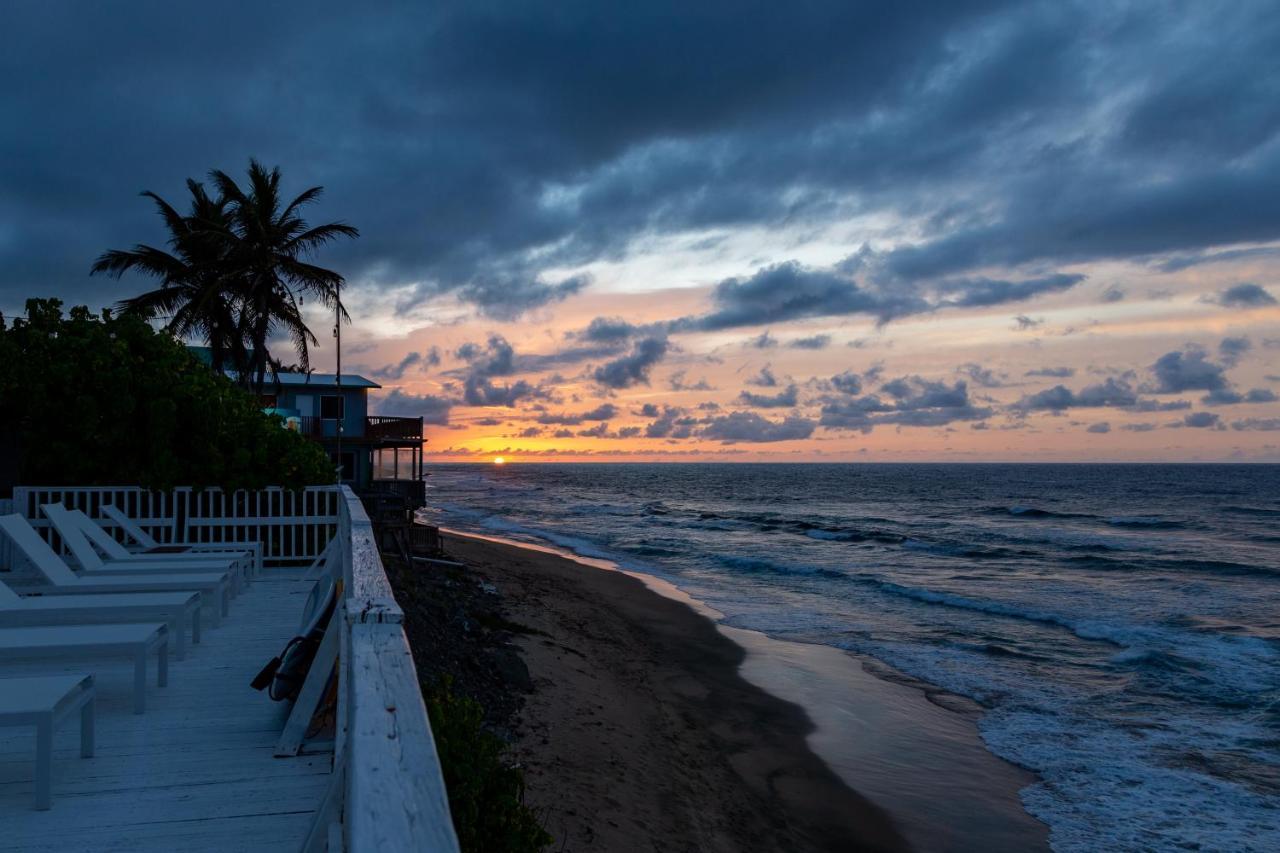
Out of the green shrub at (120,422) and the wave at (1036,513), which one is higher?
the green shrub at (120,422)

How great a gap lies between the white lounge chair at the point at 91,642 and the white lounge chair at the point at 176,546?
407cm

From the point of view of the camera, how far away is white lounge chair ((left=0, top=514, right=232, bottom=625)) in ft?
21.5

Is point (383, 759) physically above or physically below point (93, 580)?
above

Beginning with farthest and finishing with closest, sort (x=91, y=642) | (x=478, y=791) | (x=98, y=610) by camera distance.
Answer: (x=98, y=610), (x=91, y=642), (x=478, y=791)

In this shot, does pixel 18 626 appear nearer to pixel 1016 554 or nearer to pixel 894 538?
pixel 1016 554

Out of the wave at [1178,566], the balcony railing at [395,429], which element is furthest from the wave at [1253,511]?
the balcony railing at [395,429]

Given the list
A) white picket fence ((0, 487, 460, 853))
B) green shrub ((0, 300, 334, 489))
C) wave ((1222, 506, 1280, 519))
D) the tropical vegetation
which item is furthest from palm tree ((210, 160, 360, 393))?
wave ((1222, 506, 1280, 519))

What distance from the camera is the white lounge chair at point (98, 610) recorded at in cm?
548

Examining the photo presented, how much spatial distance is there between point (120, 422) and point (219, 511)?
6.85 ft

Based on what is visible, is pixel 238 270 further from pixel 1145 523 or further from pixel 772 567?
pixel 1145 523

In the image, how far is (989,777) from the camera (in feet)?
29.5

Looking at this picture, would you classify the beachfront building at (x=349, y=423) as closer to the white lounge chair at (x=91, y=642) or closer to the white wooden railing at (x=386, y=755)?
the white lounge chair at (x=91, y=642)

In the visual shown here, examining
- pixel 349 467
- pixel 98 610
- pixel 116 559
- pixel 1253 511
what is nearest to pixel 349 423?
pixel 349 467

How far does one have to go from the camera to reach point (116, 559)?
325 inches
